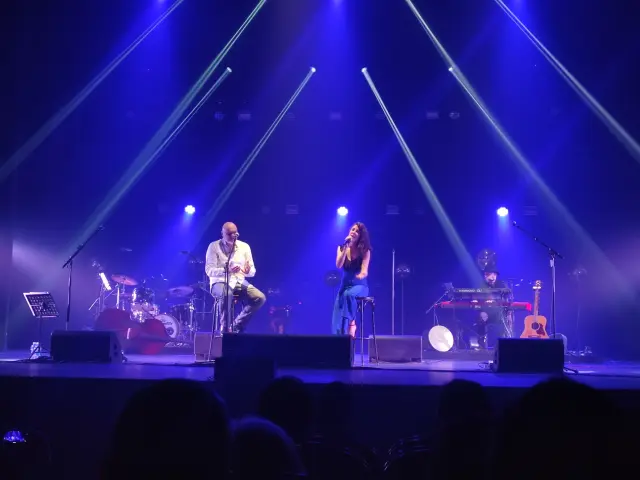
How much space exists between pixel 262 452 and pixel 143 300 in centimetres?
1192

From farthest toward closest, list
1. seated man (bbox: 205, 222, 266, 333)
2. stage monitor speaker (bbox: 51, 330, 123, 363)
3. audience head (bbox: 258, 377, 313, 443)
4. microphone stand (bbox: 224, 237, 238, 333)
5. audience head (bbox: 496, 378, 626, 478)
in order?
seated man (bbox: 205, 222, 266, 333) < microphone stand (bbox: 224, 237, 238, 333) < stage monitor speaker (bbox: 51, 330, 123, 363) < audience head (bbox: 258, 377, 313, 443) < audience head (bbox: 496, 378, 626, 478)

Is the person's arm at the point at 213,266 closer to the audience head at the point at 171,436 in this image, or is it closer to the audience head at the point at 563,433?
the audience head at the point at 171,436

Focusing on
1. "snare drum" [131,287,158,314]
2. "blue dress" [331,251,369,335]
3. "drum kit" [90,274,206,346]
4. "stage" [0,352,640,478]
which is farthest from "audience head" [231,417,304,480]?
"snare drum" [131,287,158,314]

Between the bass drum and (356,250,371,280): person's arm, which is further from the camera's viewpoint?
the bass drum

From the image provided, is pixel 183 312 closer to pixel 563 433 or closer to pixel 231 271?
pixel 231 271

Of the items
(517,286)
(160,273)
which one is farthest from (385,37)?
(160,273)

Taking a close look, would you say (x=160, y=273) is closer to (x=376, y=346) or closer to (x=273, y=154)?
(x=273, y=154)

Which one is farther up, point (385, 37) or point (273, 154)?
point (385, 37)

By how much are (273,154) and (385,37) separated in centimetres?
399

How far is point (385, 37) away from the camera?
1363cm

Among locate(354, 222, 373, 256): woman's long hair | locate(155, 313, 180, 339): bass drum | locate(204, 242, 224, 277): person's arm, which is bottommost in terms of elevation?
locate(155, 313, 180, 339): bass drum

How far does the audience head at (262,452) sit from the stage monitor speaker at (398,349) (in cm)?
770

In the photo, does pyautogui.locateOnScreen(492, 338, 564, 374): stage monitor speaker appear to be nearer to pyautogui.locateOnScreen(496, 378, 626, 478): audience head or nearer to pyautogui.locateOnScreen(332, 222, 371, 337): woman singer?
pyautogui.locateOnScreen(332, 222, 371, 337): woman singer

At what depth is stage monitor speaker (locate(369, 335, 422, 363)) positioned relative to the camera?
31.8 feet
